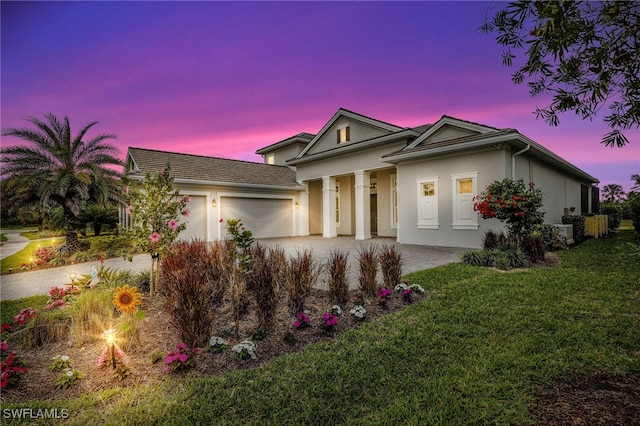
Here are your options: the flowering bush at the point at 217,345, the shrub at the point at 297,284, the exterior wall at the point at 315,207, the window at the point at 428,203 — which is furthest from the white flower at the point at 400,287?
the exterior wall at the point at 315,207

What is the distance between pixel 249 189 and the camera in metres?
16.3

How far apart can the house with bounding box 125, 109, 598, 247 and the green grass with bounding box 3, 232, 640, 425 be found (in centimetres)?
678

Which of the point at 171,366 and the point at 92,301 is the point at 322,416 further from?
the point at 92,301

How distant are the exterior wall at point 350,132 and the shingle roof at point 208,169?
2714mm

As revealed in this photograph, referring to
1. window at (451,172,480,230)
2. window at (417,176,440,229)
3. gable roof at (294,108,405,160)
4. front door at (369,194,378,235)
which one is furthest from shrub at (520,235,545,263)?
front door at (369,194,378,235)

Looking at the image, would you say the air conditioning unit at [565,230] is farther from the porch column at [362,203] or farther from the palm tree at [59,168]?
the palm tree at [59,168]

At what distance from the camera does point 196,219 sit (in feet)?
47.6

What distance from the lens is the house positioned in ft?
35.7

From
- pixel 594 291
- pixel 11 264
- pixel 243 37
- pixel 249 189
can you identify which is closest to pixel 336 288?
pixel 594 291

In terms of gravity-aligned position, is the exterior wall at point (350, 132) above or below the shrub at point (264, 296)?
above

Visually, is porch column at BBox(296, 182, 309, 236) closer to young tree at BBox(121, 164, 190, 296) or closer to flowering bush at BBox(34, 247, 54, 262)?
flowering bush at BBox(34, 247, 54, 262)

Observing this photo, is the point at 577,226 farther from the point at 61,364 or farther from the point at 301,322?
the point at 61,364

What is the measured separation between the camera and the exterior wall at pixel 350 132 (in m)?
14.8

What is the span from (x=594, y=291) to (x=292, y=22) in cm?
833
